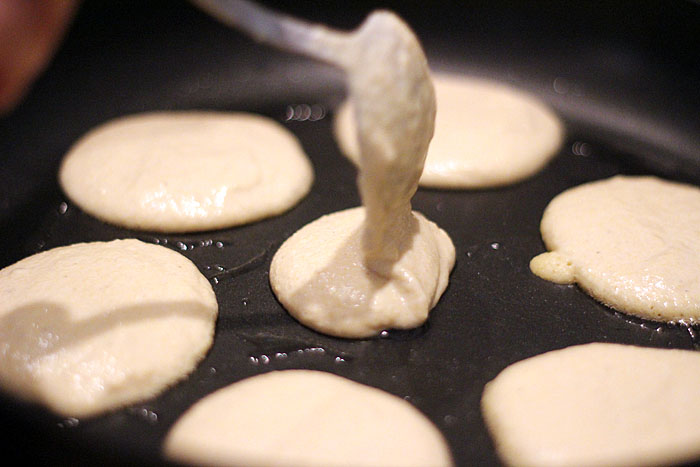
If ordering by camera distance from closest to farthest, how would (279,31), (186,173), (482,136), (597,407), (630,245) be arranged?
(279,31) < (597,407) < (630,245) < (186,173) < (482,136)

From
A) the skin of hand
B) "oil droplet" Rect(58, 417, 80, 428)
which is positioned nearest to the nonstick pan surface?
"oil droplet" Rect(58, 417, 80, 428)

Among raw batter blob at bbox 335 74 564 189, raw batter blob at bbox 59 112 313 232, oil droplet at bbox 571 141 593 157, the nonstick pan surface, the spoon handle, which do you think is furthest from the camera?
oil droplet at bbox 571 141 593 157

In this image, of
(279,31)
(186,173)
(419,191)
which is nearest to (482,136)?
(419,191)

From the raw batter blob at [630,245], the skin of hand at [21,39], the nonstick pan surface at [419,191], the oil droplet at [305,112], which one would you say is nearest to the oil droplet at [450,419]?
the nonstick pan surface at [419,191]

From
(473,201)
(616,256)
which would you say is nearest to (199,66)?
(473,201)

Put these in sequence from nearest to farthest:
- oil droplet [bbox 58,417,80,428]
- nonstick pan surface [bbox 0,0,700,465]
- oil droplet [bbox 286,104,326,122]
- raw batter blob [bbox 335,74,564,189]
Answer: oil droplet [bbox 58,417,80,428] < nonstick pan surface [bbox 0,0,700,465] < raw batter blob [bbox 335,74,564,189] < oil droplet [bbox 286,104,326,122]

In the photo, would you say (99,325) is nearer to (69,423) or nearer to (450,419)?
(69,423)

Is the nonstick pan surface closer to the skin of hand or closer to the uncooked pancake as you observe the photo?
the uncooked pancake
